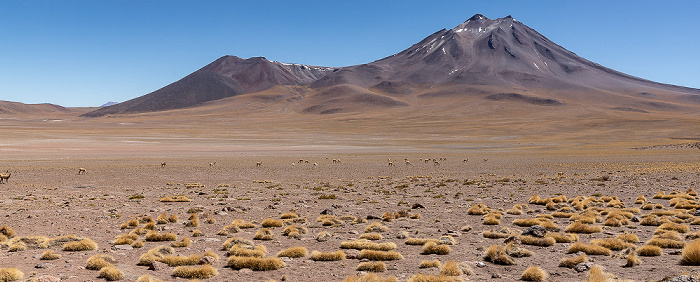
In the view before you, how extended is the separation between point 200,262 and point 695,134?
363ft

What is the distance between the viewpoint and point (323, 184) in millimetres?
27984

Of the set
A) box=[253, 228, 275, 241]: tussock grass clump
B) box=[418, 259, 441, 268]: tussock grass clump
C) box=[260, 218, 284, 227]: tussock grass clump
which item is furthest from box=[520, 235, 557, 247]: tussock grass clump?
box=[260, 218, 284, 227]: tussock grass clump

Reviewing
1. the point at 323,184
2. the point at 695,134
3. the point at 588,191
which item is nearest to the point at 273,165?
the point at 323,184

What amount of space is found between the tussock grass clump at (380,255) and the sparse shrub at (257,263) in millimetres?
1811

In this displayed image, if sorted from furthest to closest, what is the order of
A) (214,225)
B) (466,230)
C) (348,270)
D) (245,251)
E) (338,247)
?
(214,225) → (466,230) → (338,247) → (245,251) → (348,270)

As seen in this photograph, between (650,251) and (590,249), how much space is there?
1139mm

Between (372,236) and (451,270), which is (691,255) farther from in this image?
(372,236)

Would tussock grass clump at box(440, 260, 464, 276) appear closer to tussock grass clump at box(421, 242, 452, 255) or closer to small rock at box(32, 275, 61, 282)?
tussock grass clump at box(421, 242, 452, 255)

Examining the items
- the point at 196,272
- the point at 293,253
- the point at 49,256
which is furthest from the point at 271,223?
the point at 49,256

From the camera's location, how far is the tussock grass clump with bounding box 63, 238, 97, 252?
1116cm

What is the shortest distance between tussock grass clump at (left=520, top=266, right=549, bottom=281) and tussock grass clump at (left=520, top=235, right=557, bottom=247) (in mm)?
3105

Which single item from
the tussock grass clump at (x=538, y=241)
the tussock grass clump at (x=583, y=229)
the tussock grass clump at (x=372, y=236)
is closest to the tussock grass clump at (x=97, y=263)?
the tussock grass clump at (x=372, y=236)

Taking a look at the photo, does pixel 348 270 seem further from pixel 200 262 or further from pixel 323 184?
pixel 323 184

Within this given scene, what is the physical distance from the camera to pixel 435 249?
36.7 ft
